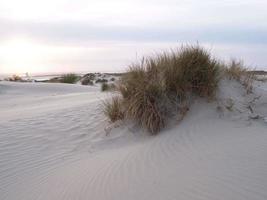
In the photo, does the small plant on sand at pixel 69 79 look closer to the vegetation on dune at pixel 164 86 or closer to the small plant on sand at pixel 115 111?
the vegetation on dune at pixel 164 86

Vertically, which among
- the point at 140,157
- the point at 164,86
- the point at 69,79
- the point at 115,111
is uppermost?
the point at 164,86

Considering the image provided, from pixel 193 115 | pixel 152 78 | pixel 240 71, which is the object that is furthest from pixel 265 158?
pixel 240 71

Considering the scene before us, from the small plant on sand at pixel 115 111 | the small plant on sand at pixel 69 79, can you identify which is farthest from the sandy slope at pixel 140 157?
the small plant on sand at pixel 69 79

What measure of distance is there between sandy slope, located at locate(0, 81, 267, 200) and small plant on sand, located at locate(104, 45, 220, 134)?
0.27m

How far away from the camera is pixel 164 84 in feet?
24.6

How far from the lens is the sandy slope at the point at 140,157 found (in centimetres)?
449

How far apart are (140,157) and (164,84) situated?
2.09 m

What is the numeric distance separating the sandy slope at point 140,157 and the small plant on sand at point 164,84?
271mm

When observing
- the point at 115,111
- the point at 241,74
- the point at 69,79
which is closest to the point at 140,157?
the point at 115,111

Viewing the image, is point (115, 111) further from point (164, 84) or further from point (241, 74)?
point (241, 74)

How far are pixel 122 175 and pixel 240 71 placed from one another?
5333mm

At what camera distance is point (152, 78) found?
772 centimetres

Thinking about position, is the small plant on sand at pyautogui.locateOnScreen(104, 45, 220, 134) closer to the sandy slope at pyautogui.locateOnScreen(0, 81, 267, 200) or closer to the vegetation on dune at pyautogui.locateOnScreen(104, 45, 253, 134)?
the vegetation on dune at pyautogui.locateOnScreen(104, 45, 253, 134)

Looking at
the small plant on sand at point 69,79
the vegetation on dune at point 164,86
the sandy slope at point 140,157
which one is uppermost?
the vegetation on dune at point 164,86
